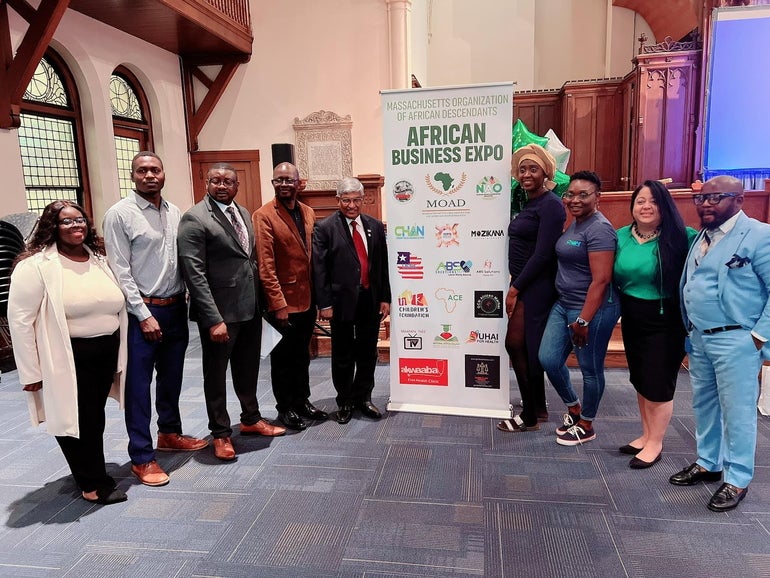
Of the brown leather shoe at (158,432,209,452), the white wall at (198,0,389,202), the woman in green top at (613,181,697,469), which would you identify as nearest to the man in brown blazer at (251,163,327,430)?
the brown leather shoe at (158,432,209,452)

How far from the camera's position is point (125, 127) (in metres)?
6.69

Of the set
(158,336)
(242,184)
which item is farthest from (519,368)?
(242,184)

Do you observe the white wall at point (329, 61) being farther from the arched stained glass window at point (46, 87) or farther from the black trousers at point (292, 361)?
the black trousers at point (292, 361)

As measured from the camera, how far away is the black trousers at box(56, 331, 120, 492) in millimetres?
2290

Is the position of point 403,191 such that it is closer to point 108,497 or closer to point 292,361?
point 292,361

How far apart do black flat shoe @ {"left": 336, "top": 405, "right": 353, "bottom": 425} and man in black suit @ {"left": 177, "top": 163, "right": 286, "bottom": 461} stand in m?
0.67

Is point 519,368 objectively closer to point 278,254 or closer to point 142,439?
point 278,254

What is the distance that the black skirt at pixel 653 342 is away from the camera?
245cm

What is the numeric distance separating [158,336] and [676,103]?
739 cm

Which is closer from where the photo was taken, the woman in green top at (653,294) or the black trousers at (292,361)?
the woman in green top at (653,294)

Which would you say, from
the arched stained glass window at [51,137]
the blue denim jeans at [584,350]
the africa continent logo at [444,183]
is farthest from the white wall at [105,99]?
the blue denim jeans at [584,350]

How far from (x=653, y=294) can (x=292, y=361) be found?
199cm

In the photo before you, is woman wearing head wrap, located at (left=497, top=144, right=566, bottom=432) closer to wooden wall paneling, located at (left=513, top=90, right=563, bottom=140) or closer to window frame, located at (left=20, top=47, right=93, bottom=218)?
window frame, located at (left=20, top=47, right=93, bottom=218)

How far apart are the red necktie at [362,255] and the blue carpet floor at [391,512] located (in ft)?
2.91
